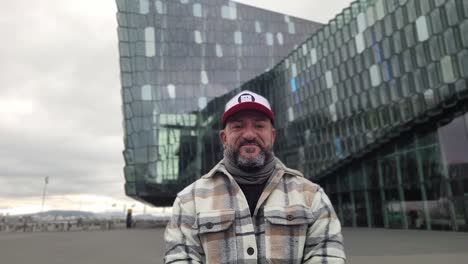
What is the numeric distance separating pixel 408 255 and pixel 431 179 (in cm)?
1261

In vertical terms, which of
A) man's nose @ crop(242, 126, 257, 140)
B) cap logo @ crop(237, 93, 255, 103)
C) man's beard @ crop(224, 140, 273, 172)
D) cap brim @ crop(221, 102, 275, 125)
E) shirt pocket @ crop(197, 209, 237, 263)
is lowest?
shirt pocket @ crop(197, 209, 237, 263)

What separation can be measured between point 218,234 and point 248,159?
19.1 inches

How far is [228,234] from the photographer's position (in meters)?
2.22

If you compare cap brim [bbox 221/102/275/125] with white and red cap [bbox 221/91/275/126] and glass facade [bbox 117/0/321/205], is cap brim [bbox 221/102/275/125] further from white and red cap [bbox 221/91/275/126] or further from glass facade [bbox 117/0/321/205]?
glass facade [bbox 117/0/321/205]

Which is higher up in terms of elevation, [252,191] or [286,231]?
[252,191]

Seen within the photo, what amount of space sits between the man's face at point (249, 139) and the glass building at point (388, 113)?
20358 mm

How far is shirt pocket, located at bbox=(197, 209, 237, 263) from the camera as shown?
220 cm

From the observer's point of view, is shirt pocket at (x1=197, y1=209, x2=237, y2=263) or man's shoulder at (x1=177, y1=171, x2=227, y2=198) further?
man's shoulder at (x1=177, y1=171, x2=227, y2=198)

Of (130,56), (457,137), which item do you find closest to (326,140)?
(457,137)

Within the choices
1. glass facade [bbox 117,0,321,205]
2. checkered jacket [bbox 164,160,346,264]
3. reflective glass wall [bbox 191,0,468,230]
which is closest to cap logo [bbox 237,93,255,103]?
checkered jacket [bbox 164,160,346,264]

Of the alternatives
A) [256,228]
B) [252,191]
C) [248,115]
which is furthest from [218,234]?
[248,115]

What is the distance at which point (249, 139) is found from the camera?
238cm

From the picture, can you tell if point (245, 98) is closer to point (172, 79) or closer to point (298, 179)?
point (298, 179)

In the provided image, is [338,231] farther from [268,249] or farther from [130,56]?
[130,56]
